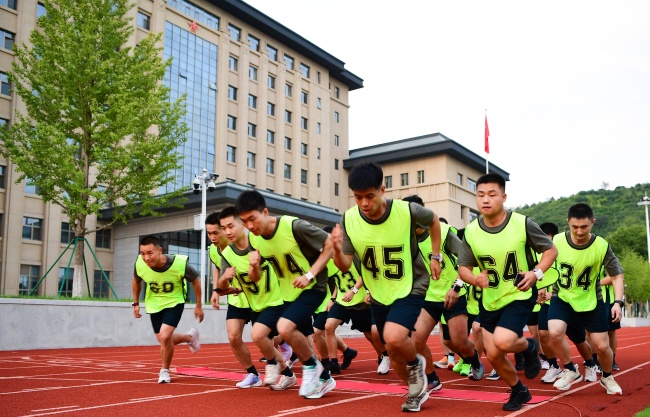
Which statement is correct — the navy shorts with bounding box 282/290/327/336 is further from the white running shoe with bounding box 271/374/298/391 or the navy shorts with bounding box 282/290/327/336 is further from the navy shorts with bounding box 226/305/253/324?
the navy shorts with bounding box 226/305/253/324

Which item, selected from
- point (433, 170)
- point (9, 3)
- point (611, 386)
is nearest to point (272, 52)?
point (433, 170)

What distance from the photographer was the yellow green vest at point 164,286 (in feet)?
31.0

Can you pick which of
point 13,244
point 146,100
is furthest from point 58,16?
point 13,244

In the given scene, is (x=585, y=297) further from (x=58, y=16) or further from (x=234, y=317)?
(x=58, y=16)

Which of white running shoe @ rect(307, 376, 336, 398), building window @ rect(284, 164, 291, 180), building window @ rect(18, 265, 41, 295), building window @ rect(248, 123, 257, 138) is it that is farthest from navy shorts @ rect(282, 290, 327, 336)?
building window @ rect(284, 164, 291, 180)

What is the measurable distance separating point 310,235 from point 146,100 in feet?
61.3

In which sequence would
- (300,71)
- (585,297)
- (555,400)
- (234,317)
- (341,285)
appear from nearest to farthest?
(555,400), (585,297), (234,317), (341,285), (300,71)

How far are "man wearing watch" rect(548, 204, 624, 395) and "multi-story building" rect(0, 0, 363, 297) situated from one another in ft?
90.9

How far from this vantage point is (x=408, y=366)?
20.7 ft

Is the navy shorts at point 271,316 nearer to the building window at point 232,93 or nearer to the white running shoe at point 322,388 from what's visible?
the white running shoe at point 322,388

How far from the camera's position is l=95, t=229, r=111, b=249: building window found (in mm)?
39812

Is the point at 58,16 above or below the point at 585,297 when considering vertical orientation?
above

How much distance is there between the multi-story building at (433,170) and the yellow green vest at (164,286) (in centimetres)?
4757

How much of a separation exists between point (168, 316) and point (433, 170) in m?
50.4
